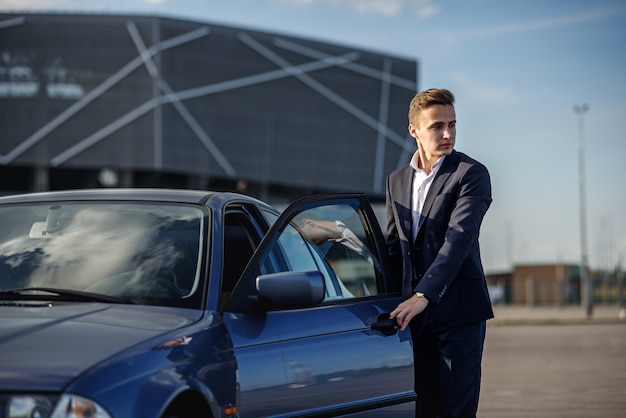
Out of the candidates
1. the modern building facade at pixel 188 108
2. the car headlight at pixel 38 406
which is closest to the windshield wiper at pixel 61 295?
the car headlight at pixel 38 406

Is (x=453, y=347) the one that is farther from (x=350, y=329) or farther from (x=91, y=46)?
(x=91, y=46)

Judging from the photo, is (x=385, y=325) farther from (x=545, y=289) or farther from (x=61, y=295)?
(x=545, y=289)

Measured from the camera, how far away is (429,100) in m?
5.77

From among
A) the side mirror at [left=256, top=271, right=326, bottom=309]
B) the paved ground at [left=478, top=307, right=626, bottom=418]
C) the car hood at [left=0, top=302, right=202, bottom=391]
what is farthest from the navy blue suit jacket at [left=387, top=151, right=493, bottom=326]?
the paved ground at [left=478, top=307, right=626, bottom=418]

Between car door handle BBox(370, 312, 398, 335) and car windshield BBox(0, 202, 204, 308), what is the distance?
3.45 ft

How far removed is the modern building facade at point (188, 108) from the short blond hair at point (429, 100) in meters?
64.3

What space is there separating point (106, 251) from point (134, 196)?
1.66 feet

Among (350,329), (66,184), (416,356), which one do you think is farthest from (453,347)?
(66,184)

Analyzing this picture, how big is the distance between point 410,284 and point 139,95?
216ft

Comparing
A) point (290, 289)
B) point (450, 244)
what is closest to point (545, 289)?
point (450, 244)

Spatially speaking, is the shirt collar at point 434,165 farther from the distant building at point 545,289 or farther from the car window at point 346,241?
the distant building at point 545,289

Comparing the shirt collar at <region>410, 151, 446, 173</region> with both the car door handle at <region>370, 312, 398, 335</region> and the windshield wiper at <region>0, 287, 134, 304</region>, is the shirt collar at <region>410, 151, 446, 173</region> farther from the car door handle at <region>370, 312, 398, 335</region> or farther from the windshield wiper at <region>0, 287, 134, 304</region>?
the windshield wiper at <region>0, 287, 134, 304</region>

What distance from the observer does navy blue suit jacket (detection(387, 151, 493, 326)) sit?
550 centimetres

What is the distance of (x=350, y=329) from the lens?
202 inches
